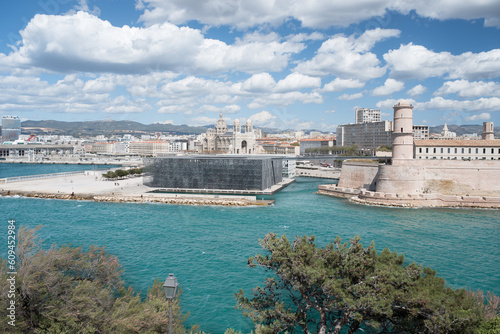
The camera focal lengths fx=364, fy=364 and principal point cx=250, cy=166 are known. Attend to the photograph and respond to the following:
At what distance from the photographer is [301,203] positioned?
33844 mm

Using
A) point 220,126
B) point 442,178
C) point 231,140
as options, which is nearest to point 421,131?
point 231,140

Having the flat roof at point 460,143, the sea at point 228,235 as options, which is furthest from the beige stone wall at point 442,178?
the flat roof at point 460,143

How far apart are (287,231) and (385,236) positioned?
5.81 metres

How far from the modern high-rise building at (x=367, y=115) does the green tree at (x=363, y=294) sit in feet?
465

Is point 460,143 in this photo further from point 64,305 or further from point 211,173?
point 64,305

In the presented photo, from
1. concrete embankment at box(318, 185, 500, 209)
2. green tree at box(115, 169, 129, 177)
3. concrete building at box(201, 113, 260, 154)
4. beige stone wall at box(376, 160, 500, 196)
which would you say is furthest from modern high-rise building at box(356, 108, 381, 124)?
concrete embankment at box(318, 185, 500, 209)

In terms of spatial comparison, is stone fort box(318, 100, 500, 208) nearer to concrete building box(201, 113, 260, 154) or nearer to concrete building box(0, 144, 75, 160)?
concrete building box(201, 113, 260, 154)

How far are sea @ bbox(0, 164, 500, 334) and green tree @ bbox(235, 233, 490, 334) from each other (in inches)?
114

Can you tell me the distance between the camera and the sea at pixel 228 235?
47.2ft

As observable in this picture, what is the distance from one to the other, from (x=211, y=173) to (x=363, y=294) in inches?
1258

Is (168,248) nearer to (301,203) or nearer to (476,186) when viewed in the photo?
(301,203)

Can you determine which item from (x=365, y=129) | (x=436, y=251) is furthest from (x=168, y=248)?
(x=365, y=129)

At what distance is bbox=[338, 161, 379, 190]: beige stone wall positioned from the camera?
1491 inches

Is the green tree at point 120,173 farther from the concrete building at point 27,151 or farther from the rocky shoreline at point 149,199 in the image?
the concrete building at point 27,151
